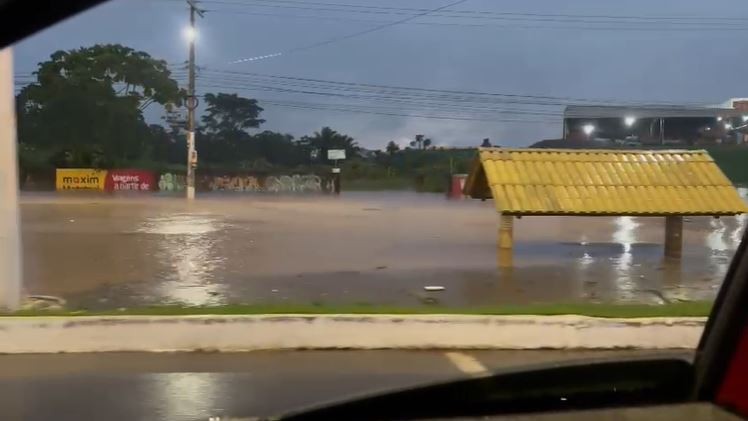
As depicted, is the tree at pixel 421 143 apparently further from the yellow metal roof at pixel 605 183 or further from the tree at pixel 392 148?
the yellow metal roof at pixel 605 183

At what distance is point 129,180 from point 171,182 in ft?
8.29

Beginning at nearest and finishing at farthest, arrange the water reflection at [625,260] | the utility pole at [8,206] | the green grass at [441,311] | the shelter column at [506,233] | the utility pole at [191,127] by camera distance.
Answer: the green grass at [441,311] < the utility pole at [8,206] < the water reflection at [625,260] < the shelter column at [506,233] < the utility pole at [191,127]

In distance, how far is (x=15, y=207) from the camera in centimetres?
908

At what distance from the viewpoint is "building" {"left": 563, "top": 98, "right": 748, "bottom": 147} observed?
5420 centimetres

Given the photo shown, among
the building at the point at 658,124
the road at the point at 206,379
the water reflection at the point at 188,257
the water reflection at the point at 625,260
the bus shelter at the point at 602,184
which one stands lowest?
the water reflection at the point at 188,257

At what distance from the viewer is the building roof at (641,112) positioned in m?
53.8

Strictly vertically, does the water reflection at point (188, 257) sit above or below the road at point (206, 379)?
below

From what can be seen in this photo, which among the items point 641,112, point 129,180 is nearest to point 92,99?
point 129,180

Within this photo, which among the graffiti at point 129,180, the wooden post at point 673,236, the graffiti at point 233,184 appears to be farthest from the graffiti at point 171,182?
the wooden post at point 673,236

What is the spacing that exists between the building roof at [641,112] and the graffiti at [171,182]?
24371 mm

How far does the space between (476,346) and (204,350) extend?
96.9 inches

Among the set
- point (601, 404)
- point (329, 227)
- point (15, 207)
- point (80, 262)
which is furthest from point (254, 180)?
point (601, 404)

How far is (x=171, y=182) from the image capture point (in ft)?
173

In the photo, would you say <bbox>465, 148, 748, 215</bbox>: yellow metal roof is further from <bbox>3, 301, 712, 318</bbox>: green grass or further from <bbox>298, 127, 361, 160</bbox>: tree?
<bbox>298, 127, 361, 160</bbox>: tree
